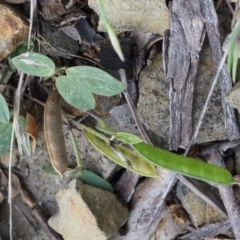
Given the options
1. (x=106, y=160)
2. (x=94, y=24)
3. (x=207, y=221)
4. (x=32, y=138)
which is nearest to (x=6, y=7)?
(x=94, y=24)

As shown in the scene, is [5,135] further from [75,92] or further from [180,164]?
[180,164]

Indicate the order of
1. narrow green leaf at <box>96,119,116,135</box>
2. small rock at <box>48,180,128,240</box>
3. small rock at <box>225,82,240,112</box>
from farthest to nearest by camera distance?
small rock at <box>48,180,128,240</box>, narrow green leaf at <box>96,119,116,135</box>, small rock at <box>225,82,240,112</box>

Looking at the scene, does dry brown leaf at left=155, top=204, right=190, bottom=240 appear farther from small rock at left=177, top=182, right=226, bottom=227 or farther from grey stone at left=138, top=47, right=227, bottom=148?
grey stone at left=138, top=47, right=227, bottom=148

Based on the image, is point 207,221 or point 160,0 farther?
point 207,221

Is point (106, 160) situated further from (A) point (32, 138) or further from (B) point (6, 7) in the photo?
(B) point (6, 7)

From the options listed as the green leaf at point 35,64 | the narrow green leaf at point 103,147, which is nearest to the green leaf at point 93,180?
the narrow green leaf at point 103,147

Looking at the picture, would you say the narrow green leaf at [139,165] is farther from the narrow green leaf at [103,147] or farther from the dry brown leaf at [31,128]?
the dry brown leaf at [31,128]

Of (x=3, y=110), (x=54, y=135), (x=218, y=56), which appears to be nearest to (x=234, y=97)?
(x=218, y=56)

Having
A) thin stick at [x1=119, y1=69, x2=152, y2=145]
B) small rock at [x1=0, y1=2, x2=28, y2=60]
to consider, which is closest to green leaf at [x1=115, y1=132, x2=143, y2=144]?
thin stick at [x1=119, y1=69, x2=152, y2=145]
